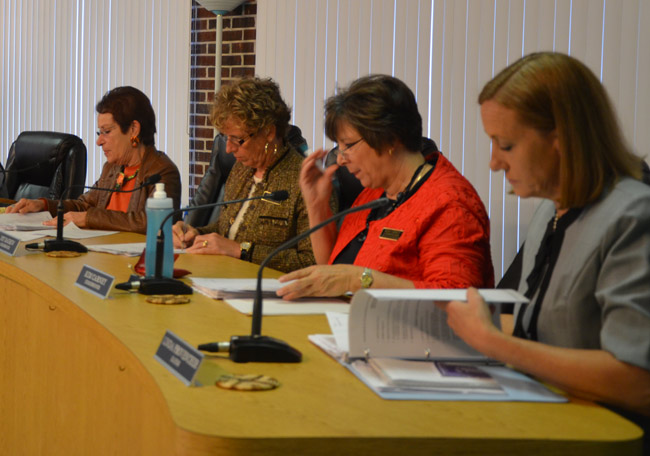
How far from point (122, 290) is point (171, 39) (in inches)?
137

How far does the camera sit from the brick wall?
470 centimetres

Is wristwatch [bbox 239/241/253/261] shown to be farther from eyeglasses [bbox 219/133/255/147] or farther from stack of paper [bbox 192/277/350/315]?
stack of paper [bbox 192/277/350/315]

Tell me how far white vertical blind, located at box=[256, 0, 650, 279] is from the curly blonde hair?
37.5 inches

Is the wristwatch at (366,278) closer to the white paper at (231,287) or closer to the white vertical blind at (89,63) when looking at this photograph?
the white paper at (231,287)

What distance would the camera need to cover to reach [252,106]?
2805 millimetres

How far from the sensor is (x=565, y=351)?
1228mm

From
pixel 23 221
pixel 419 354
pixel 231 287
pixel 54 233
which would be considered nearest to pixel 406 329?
pixel 419 354

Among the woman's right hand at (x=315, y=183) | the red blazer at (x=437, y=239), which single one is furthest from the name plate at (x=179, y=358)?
the woman's right hand at (x=315, y=183)

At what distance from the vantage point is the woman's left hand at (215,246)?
8.77ft

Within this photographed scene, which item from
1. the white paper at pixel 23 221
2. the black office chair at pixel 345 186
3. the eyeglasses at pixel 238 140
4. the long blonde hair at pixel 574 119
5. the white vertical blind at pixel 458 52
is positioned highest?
the white vertical blind at pixel 458 52

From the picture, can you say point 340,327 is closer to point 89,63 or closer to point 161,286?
point 161,286

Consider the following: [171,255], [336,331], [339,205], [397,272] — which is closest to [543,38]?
[339,205]

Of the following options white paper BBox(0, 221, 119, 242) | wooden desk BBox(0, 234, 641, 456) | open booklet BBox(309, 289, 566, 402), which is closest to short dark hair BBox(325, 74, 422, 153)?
wooden desk BBox(0, 234, 641, 456)

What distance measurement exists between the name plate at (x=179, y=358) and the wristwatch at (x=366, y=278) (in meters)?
0.65
